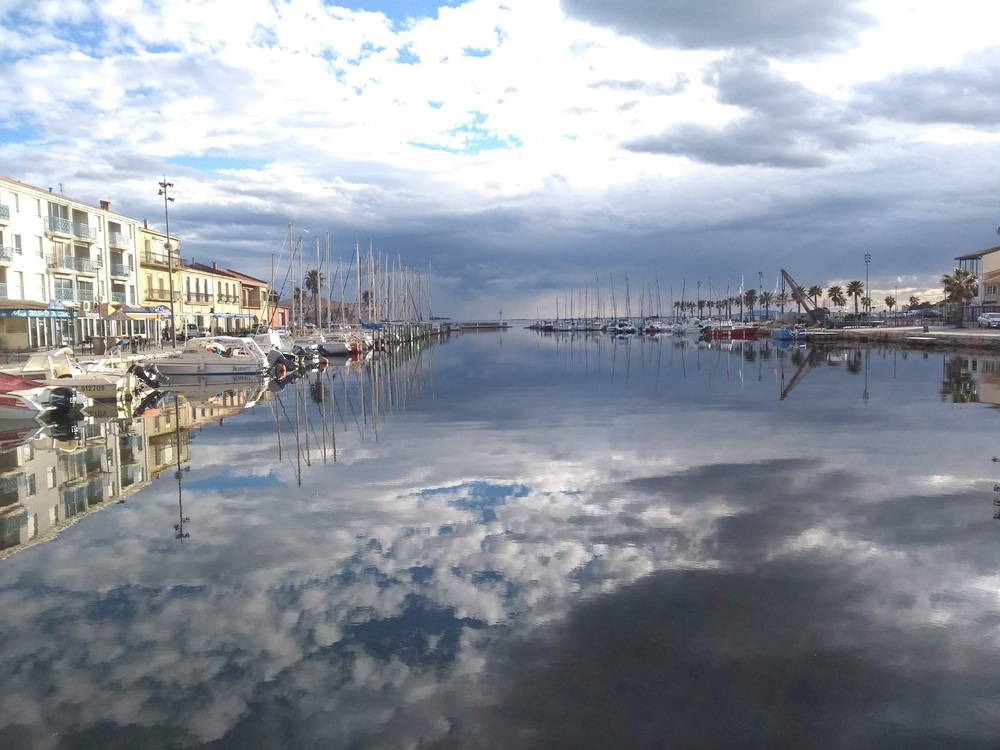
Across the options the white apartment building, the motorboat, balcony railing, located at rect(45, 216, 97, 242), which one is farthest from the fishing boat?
balcony railing, located at rect(45, 216, 97, 242)

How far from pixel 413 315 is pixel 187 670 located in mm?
120390

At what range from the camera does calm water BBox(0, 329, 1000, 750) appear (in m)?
6.39

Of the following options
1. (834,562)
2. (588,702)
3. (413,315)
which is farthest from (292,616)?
(413,315)

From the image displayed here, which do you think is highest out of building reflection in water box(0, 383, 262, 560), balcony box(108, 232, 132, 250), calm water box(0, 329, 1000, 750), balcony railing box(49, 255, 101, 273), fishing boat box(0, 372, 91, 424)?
balcony box(108, 232, 132, 250)

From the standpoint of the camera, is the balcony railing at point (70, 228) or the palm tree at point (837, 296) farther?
the palm tree at point (837, 296)

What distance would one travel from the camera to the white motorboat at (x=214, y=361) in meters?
41.8

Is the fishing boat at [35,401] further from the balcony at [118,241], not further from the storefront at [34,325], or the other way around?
the balcony at [118,241]

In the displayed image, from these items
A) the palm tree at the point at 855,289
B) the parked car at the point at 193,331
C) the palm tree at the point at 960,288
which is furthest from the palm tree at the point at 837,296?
the parked car at the point at 193,331

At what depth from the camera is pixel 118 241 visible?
59.2 metres

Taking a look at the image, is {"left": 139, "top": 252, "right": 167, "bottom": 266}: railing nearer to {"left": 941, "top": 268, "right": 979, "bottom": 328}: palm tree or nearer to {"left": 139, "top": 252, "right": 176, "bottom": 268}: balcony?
{"left": 139, "top": 252, "right": 176, "bottom": 268}: balcony

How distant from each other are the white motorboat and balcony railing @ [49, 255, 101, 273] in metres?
12.9

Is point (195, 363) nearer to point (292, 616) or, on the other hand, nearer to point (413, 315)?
point (292, 616)

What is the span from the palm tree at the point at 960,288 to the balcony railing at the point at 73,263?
89913mm

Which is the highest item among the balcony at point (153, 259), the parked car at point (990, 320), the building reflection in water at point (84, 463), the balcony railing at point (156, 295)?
the balcony at point (153, 259)
